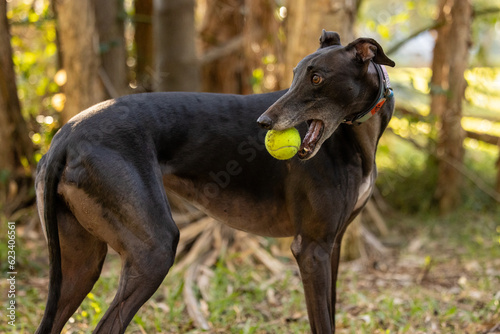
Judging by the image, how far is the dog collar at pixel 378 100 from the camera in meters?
2.52

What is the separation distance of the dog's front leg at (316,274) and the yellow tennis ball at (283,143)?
0.50 meters

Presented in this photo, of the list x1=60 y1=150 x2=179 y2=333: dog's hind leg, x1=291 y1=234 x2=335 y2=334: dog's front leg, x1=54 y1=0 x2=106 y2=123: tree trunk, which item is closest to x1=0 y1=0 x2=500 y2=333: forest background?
x1=54 y1=0 x2=106 y2=123: tree trunk

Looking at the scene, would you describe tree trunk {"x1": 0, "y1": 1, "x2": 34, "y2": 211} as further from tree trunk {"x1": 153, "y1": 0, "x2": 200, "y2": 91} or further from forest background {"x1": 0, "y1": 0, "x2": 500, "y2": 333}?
tree trunk {"x1": 153, "y1": 0, "x2": 200, "y2": 91}

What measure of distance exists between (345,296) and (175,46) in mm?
3462

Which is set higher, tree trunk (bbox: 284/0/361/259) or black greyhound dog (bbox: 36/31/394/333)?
tree trunk (bbox: 284/0/361/259)

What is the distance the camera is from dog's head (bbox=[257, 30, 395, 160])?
2.35 metres

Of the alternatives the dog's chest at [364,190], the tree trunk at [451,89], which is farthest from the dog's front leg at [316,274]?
the tree trunk at [451,89]

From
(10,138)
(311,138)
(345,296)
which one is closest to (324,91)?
(311,138)

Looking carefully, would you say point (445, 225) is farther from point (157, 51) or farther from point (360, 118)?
point (360, 118)

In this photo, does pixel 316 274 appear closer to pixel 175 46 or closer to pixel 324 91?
pixel 324 91

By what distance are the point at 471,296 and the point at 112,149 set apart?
10.5ft

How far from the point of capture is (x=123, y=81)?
6.14 m

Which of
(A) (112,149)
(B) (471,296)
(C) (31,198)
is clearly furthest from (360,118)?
(C) (31,198)

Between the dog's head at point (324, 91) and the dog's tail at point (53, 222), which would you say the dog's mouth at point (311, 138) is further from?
the dog's tail at point (53, 222)
